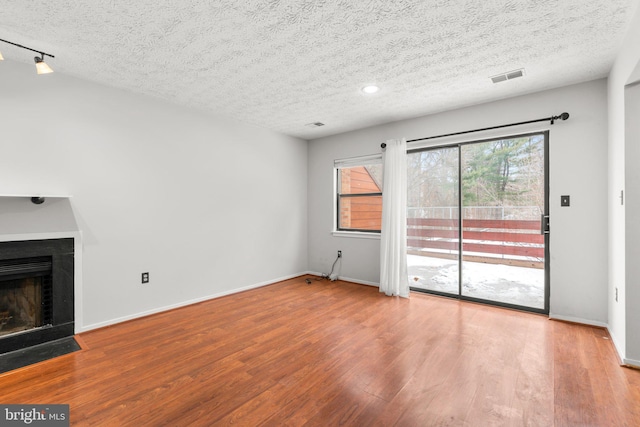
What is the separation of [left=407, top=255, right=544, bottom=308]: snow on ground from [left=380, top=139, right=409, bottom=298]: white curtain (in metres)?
0.37

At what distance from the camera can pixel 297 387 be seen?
196cm

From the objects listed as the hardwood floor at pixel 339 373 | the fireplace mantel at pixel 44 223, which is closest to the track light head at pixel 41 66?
the fireplace mantel at pixel 44 223

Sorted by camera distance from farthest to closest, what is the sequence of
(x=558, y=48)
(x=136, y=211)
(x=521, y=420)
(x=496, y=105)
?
(x=496, y=105), (x=136, y=211), (x=558, y=48), (x=521, y=420)

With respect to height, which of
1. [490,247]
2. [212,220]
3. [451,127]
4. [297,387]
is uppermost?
[451,127]

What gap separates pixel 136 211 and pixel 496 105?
4341mm

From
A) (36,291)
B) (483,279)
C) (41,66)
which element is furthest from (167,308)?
(483,279)

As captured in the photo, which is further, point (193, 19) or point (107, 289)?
point (107, 289)

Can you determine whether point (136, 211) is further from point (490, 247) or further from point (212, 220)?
point (490, 247)

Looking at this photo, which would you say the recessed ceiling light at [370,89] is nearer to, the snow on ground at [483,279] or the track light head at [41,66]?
the snow on ground at [483,279]

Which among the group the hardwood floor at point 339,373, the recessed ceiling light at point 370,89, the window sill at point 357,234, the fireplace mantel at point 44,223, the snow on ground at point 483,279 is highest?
the recessed ceiling light at point 370,89

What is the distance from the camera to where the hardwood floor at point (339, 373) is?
1.70 meters

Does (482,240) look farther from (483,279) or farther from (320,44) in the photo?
(320,44)

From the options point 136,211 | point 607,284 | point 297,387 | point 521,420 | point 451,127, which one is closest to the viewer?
point 521,420

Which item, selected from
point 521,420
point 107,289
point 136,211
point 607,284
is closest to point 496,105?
point 607,284
